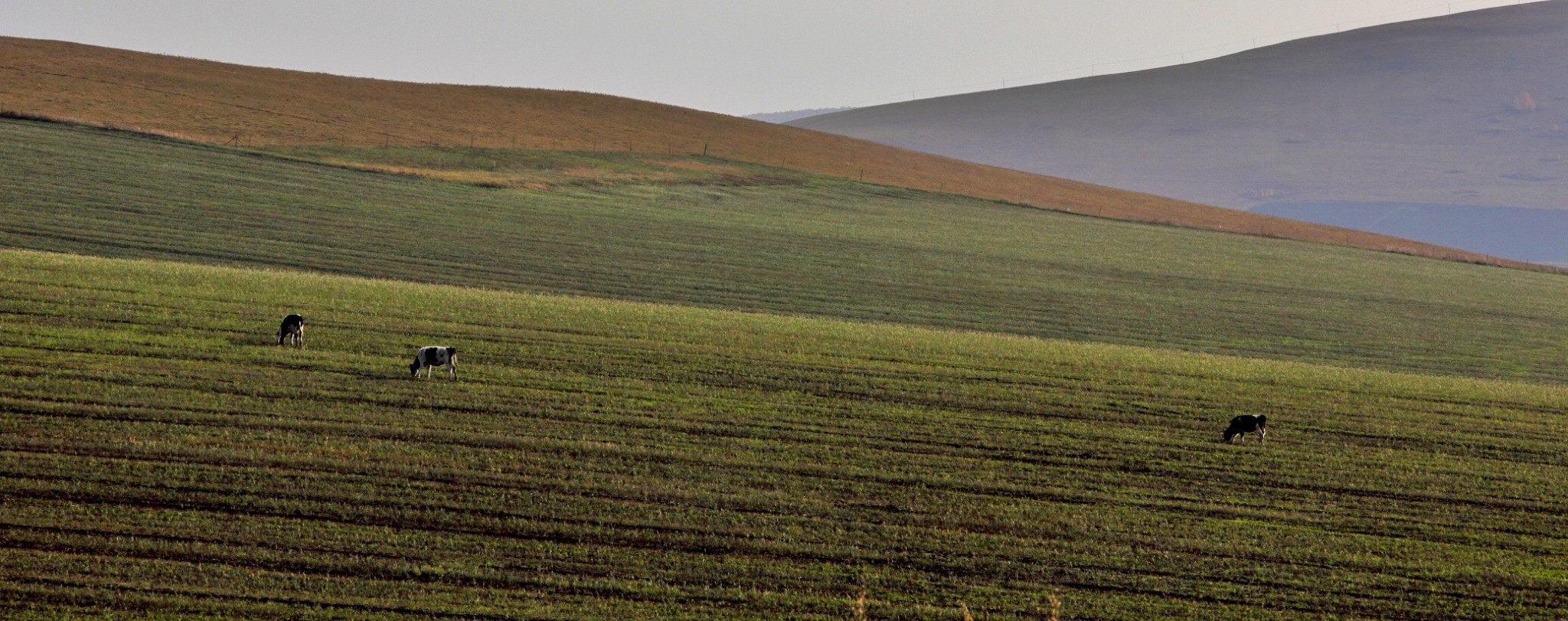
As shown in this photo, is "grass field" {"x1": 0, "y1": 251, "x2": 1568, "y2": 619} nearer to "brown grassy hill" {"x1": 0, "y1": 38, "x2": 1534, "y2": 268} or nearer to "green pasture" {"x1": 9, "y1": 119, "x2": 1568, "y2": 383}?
"green pasture" {"x1": 9, "y1": 119, "x2": 1568, "y2": 383}

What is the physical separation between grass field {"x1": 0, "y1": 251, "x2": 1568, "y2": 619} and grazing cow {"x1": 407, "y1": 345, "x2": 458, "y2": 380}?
363 mm

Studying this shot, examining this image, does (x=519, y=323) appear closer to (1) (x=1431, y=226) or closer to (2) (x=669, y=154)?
(2) (x=669, y=154)

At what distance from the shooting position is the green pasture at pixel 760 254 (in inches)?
1369

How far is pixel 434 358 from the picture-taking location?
18.0 m

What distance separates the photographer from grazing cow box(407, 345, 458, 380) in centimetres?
1800

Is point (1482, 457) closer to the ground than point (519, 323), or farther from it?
closer to the ground

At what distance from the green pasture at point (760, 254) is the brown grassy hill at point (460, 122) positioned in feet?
14.7

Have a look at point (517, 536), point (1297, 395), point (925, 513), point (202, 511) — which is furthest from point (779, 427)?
point (1297, 395)

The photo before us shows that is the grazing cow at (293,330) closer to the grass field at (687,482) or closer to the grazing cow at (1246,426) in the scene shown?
the grass field at (687,482)

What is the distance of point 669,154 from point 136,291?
46140 millimetres

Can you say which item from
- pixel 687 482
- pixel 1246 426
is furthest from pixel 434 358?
pixel 1246 426

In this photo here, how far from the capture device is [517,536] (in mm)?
12750

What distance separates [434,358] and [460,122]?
5229 centimetres

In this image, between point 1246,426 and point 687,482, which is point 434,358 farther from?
point 1246,426
